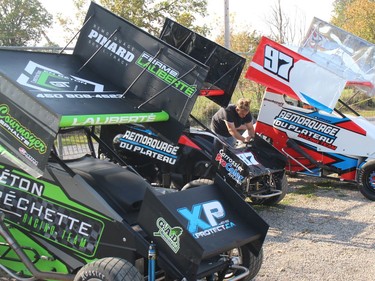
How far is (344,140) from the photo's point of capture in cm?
802

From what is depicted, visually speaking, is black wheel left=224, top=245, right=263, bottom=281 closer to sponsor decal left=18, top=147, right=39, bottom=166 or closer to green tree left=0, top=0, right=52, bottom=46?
sponsor decal left=18, top=147, right=39, bottom=166

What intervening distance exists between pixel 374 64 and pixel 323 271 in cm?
472

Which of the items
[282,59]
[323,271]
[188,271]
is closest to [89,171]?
[188,271]

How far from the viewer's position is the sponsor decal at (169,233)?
3320 millimetres

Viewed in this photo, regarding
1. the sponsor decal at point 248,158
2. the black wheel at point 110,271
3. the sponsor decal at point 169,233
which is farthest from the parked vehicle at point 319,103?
the black wheel at point 110,271

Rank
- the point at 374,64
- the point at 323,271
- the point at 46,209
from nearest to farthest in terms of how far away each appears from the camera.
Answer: the point at 46,209, the point at 323,271, the point at 374,64

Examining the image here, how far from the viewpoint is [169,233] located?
336 centimetres

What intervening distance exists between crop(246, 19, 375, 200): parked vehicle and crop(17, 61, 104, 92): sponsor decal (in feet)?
13.9

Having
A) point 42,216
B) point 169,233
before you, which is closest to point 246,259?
point 169,233

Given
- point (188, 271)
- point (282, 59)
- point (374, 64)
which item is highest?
point (374, 64)

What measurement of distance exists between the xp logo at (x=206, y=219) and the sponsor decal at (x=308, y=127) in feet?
15.6

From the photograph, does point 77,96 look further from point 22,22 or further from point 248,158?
point 22,22

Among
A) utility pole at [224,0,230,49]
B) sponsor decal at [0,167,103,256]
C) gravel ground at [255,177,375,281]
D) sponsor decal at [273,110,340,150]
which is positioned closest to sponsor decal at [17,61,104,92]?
sponsor decal at [0,167,103,256]

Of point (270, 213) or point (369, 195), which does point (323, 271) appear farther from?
point (369, 195)
